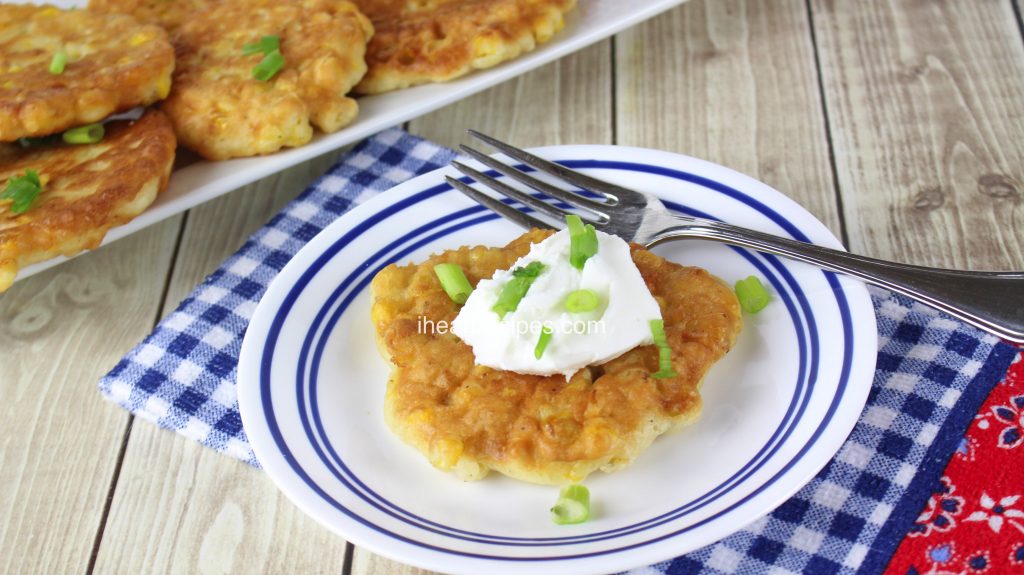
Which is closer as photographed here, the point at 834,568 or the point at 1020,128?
the point at 834,568

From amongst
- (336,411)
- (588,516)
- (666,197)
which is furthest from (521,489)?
(666,197)

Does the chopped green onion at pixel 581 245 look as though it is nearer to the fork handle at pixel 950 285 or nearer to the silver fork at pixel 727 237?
the silver fork at pixel 727 237

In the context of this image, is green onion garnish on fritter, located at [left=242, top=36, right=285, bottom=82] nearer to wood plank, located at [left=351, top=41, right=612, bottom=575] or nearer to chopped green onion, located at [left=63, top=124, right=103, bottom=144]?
chopped green onion, located at [left=63, top=124, right=103, bottom=144]

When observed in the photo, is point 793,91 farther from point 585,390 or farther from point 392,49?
point 585,390

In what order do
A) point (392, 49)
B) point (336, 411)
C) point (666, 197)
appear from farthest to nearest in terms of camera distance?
point (392, 49)
point (666, 197)
point (336, 411)

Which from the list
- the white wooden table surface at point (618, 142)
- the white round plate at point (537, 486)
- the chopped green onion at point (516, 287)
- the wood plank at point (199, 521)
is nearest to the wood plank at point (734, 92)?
the white wooden table surface at point (618, 142)
